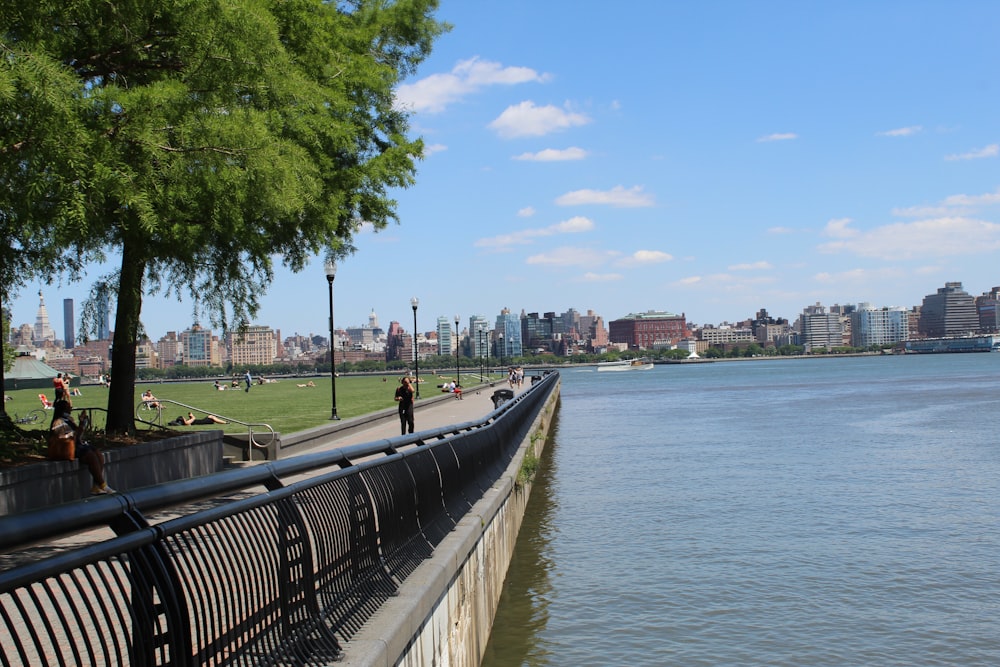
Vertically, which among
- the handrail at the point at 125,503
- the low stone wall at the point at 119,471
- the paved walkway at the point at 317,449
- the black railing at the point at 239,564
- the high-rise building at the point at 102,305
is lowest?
the paved walkway at the point at 317,449

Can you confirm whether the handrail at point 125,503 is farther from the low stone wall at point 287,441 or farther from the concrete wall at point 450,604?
the low stone wall at point 287,441


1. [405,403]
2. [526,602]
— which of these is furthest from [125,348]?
[405,403]

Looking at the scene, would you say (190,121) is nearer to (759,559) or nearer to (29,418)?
(759,559)

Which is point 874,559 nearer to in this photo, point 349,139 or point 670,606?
point 670,606

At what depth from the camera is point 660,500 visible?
2361cm

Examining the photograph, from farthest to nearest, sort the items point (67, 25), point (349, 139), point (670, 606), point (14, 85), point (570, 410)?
point (570, 410), point (349, 139), point (670, 606), point (67, 25), point (14, 85)

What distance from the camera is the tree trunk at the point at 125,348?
16031 millimetres

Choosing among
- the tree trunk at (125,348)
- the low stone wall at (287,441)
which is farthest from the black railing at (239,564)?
the low stone wall at (287,441)

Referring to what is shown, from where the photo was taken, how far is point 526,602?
572 inches

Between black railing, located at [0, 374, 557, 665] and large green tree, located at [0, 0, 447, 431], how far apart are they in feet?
12.5

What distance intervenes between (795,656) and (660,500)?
11.8 metres

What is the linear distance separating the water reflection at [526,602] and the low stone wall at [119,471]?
17.2 ft

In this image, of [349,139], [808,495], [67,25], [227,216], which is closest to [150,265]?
[349,139]

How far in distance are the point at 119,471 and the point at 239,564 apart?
11.4 meters
